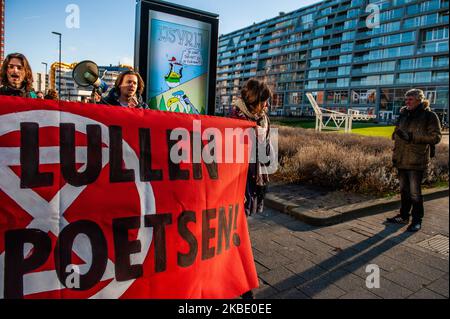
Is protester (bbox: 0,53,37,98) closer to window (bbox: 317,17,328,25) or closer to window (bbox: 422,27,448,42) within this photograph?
window (bbox: 422,27,448,42)

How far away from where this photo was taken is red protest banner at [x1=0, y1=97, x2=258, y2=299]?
2.05 meters

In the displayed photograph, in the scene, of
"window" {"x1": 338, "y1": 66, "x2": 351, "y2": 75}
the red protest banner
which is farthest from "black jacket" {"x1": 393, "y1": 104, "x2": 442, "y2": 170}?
"window" {"x1": 338, "y1": 66, "x2": 351, "y2": 75}

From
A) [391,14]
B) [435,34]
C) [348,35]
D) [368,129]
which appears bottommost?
[368,129]

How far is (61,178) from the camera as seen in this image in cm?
216

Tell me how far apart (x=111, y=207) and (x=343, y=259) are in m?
2.61

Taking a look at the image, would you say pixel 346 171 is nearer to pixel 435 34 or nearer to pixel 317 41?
pixel 435 34

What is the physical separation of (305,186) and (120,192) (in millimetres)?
5186

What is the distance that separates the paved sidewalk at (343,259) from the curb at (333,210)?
11 centimetres

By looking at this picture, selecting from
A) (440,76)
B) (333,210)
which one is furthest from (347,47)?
(333,210)

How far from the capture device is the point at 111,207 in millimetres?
2281

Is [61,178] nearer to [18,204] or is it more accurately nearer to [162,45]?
[18,204]

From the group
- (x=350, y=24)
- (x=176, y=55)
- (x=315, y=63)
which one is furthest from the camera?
(x=315, y=63)

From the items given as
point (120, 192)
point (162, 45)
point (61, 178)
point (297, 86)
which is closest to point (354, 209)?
point (162, 45)

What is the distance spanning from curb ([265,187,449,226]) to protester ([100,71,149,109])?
111 inches
